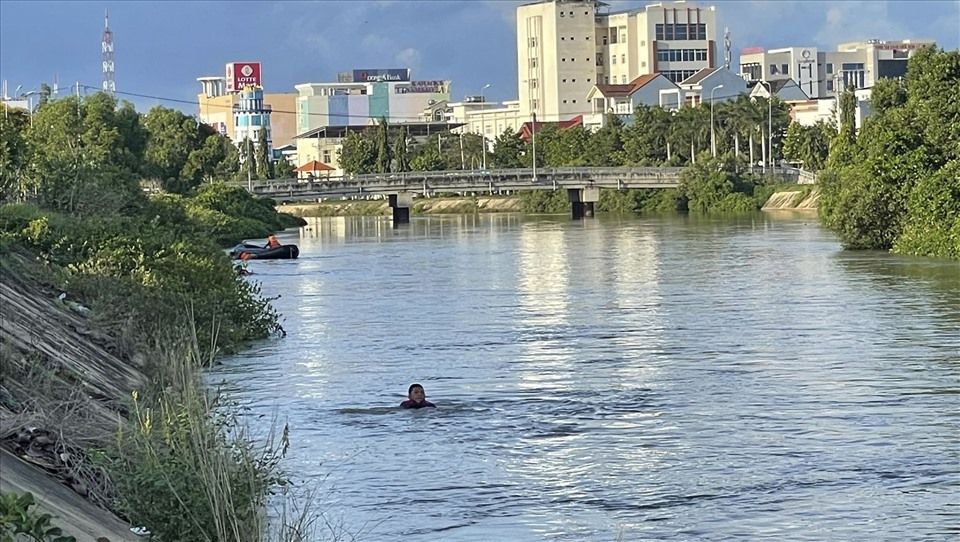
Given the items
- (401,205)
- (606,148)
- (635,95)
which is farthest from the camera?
(635,95)

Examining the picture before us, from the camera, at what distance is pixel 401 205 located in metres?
117

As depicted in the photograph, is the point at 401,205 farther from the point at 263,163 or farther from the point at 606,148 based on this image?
the point at 263,163

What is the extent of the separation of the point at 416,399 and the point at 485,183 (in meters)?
92.1

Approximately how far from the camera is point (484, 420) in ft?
75.3

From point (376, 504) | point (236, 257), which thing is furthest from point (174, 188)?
point (376, 504)

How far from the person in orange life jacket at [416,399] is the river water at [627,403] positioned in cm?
20

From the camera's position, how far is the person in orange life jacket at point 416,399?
23359mm

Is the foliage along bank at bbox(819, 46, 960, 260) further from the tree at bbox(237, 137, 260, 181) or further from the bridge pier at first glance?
the tree at bbox(237, 137, 260, 181)

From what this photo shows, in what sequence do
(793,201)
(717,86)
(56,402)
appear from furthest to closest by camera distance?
(717,86) → (793,201) → (56,402)

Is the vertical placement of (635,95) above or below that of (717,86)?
below

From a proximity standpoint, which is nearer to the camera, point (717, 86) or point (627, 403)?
point (627, 403)

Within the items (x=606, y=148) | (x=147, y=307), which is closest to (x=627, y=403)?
A: (x=147, y=307)

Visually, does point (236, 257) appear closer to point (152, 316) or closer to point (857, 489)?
point (152, 316)

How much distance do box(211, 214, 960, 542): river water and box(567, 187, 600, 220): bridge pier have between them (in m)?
64.0
